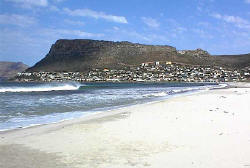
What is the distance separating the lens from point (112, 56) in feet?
498

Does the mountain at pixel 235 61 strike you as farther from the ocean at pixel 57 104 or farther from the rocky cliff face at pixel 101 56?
the ocean at pixel 57 104

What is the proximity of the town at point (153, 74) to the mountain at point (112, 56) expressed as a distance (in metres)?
3.58

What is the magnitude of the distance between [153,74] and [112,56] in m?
20.4

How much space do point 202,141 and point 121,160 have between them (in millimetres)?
2318

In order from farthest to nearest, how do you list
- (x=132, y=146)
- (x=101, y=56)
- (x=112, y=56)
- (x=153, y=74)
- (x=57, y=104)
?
(x=101, y=56) < (x=112, y=56) < (x=153, y=74) < (x=57, y=104) < (x=132, y=146)

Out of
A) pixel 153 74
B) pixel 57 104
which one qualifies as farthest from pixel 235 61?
pixel 57 104

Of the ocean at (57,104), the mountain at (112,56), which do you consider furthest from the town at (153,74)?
the ocean at (57,104)

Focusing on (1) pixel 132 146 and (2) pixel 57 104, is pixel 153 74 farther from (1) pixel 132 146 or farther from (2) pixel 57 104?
(1) pixel 132 146

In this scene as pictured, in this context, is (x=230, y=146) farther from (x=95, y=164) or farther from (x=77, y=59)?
(x=77, y=59)

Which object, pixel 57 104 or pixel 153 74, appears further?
pixel 153 74

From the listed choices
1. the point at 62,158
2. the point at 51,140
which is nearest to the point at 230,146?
the point at 62,158

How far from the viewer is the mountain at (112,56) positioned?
500ft

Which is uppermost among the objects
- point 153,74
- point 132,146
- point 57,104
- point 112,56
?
point 112,56

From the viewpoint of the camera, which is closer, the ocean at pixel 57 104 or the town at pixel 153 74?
the ocean at pixel 57 104
